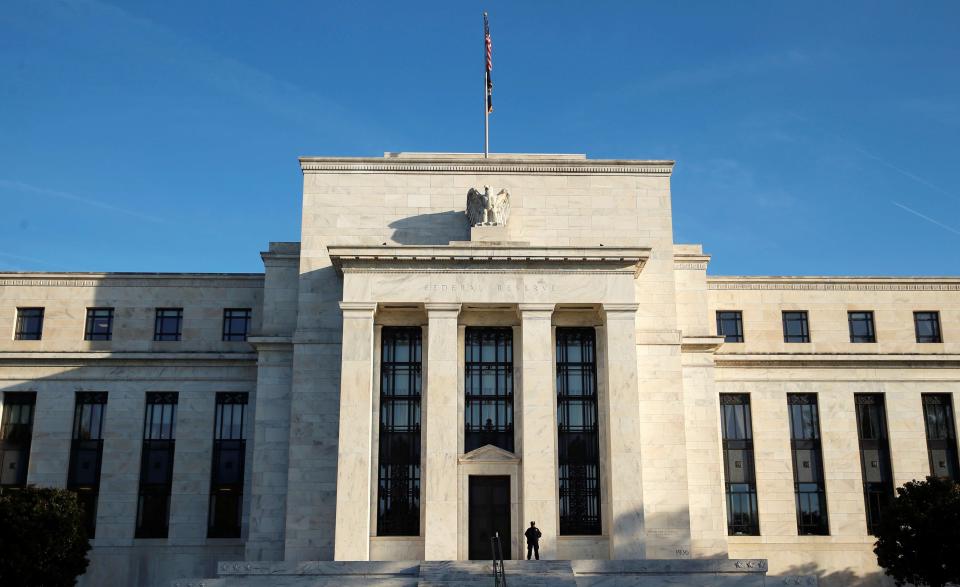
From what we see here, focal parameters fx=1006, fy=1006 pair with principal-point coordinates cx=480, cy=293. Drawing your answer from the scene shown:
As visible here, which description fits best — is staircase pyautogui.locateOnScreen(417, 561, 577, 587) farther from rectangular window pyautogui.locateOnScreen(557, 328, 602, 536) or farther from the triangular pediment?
rectangular window pyautogui.locateOnScreen(557, 328, 602, 536)

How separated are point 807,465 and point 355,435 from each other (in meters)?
21.0

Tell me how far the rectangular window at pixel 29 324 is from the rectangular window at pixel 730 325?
31.9 m

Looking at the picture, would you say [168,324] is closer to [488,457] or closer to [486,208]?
[486,208]

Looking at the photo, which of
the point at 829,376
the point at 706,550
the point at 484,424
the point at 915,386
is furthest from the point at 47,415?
the point at 915,386

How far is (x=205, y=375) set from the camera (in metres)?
46.0

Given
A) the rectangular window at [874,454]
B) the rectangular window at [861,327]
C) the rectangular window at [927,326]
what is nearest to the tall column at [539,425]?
the rectangular window at [874,454]

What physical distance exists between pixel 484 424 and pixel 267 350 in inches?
395

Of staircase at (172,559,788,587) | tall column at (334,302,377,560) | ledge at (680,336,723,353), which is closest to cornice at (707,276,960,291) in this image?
ledge at (680,336,723,353)

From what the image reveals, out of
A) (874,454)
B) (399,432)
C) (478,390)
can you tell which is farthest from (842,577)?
(399,432)

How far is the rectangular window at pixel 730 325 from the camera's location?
47.4 m

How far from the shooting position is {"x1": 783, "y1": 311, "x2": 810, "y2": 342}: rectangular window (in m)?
47.7

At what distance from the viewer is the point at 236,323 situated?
155 ft

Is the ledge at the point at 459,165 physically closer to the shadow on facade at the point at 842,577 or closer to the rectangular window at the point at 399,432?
the rectangular window at the point at 399,432

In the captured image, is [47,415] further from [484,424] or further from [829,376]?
[829,376]
